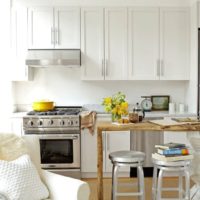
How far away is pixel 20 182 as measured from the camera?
7.64 feet

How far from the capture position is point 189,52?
4734mm

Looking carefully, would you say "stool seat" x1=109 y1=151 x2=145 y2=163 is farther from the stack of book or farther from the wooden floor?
the wooden floor

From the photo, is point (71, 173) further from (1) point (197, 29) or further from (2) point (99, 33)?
(1) point (197, 29)

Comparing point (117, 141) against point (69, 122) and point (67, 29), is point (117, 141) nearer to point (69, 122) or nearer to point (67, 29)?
point (69, 122)

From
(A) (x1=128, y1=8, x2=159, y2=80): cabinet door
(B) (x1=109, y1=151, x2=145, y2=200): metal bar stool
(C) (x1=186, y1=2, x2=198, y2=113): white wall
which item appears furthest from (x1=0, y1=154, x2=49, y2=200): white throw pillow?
(C) (x1=186, y1=2, x2=198, y2=113): white wall

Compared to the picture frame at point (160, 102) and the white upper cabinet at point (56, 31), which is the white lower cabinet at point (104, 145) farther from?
the white upper cabinet at point (56, 31)

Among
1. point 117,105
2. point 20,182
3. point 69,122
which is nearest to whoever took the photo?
point 20,182

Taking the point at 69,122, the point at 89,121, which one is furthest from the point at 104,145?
the point at 69,122

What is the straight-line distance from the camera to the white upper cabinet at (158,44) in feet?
15.5

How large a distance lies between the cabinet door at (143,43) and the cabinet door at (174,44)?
10cm

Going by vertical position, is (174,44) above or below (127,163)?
above

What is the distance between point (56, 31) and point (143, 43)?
1297mm

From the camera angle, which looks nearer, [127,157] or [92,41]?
[127,157]

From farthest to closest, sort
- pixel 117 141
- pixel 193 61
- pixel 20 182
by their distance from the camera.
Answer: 1. pixel 193 61
2. pixel 117 141
3. pixel 20 182
